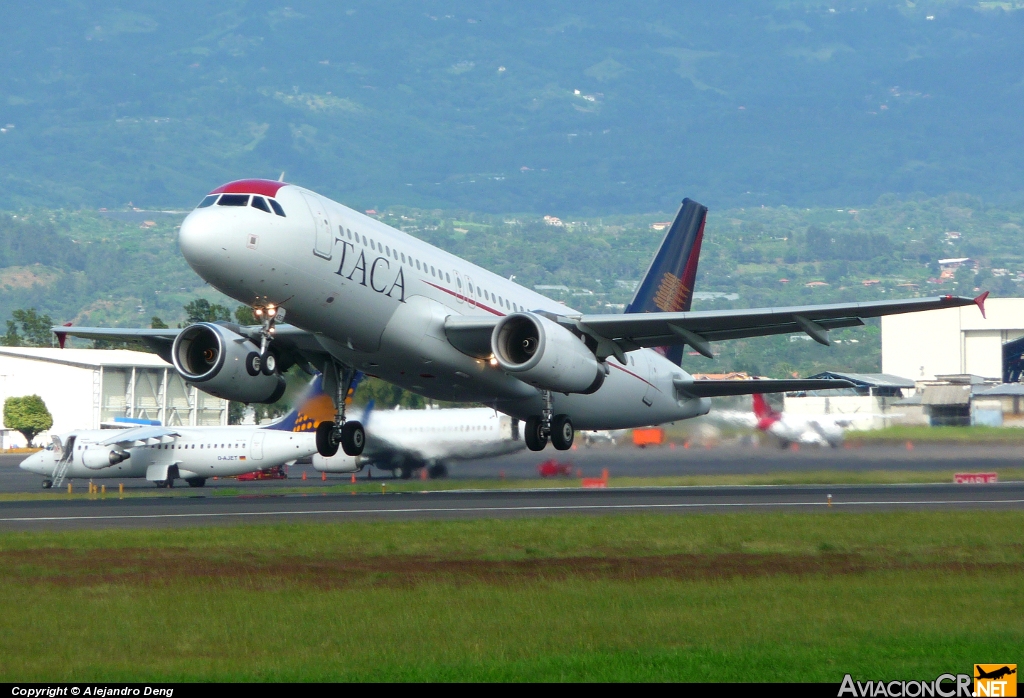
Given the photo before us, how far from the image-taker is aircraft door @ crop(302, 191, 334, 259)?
2694 centimetres

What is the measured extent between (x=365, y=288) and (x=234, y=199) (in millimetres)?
3578

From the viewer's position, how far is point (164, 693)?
12930 millimetres

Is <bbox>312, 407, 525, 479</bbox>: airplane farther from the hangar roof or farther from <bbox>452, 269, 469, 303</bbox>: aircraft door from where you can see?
the hangar roof

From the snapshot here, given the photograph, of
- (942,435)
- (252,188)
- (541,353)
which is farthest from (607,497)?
(252,188)

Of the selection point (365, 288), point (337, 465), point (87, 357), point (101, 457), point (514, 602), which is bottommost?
point (514, 602)

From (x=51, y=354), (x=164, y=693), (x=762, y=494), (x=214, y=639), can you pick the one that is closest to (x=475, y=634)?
(x=214, y=639)

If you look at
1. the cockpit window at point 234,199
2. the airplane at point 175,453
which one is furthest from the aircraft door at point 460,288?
the airplane at point 175,453

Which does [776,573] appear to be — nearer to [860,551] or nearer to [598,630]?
[860,551]

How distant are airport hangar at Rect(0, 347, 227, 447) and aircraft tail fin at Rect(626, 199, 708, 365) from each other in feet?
237

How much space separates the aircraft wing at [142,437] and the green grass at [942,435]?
3208cm

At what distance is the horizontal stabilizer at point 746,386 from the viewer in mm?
38125

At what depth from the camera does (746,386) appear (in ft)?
130

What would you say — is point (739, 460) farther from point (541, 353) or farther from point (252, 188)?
point (252, 188)

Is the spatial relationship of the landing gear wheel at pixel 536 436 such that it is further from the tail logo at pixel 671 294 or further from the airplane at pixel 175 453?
the airplane at pixel 175 453
